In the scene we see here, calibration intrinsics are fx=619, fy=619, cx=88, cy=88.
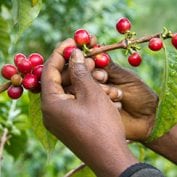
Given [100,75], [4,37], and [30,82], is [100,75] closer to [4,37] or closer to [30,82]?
[30,82]

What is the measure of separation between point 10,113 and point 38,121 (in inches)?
23.2

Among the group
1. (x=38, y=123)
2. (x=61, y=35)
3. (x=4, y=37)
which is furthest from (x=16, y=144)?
(x=61, y=35)

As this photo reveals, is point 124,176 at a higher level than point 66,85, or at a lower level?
lower

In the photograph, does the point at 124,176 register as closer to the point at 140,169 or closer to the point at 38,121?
the point at 140,169

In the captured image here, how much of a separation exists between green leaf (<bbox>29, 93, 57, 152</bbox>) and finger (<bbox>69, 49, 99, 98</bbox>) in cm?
22

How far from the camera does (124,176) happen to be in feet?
4.40

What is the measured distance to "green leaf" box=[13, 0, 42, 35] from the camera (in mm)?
1494

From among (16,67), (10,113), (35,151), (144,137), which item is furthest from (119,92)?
(35,151)

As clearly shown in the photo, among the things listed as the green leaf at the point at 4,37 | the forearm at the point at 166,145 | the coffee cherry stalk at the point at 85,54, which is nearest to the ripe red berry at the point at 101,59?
the coffee cherry stalk at the point at 85,54

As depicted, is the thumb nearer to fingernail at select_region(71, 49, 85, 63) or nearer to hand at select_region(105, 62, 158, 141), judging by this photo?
fingernail at select_region(71, 49, 85, 63)

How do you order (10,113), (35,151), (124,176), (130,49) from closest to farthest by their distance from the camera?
(124,176), (130,49), (10,113), (35,151)

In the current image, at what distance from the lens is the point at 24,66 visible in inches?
58.8

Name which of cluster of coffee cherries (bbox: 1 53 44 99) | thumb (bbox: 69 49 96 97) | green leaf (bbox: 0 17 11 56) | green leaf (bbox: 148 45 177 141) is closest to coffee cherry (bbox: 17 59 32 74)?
cluster of coffee cherries (bbox: 1 53 44 99)

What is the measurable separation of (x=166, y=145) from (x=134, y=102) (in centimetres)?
16
